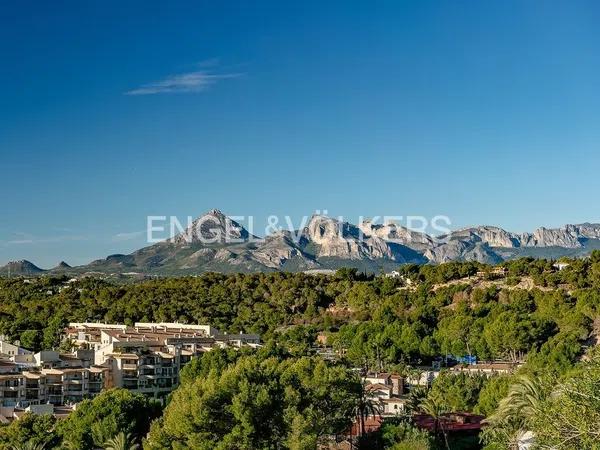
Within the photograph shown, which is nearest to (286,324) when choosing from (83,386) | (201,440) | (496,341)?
(496,341)

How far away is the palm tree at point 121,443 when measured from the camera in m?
35.1

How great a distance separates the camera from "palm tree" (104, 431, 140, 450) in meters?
35.1

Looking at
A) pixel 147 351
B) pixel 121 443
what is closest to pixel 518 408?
pixel 121 443

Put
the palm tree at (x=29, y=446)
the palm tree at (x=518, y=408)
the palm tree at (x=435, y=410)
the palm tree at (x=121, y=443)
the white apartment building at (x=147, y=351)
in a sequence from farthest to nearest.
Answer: the white apartment building at (x=147, y=351) → the palm tree at (x=435, y=410) → the palm tree at (x=29, y=446) → the palm tree at (x=121, y=443) → the palm tree at (x=518, y=408)

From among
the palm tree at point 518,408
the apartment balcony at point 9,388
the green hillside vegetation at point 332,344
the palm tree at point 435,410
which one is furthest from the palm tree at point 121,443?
the palm tree at point 518,408

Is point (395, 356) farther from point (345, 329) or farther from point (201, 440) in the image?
point (201, 440)

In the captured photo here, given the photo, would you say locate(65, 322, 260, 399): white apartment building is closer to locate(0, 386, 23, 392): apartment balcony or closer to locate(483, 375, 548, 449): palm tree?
locate(0, 386, 23, 392): apartment balcony

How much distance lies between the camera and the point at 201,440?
33938mm

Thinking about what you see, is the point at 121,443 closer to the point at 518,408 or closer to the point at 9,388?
the point at 518,408

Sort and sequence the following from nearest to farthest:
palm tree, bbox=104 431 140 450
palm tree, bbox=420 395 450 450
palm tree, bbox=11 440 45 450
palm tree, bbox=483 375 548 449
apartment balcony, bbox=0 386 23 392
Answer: palm tree, bbox=483 375 548 449
palm tree, bbox=104 431 140 450
palm tree, bbox=11 440 45 450
palm tree, bbox=420 395 450 450
apartment balcony, bbox=0 386 23 392

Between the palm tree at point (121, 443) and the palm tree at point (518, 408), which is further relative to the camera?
the palm tree at point (121, 443)

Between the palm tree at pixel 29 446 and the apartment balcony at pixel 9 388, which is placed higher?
the apartment balcony at pixel 9 388

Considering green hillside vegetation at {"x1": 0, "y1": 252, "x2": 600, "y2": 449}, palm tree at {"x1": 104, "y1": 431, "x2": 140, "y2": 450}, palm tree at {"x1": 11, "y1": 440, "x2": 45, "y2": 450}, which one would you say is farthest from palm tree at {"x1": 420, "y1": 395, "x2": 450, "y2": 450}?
palm tree at {"x1": 11, "y1": 440, "x2": 45, "y2": 450}

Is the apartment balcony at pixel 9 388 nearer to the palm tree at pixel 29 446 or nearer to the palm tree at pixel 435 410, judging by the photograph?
the palm tree at pixel 29 446
